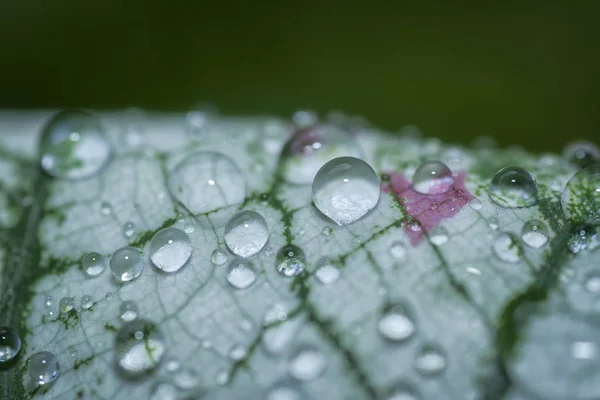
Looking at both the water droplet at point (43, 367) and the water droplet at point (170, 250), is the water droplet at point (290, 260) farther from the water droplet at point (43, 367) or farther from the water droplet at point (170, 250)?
the water droplet at point (43, 367)

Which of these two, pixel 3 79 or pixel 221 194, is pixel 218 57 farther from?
pixel 221 194

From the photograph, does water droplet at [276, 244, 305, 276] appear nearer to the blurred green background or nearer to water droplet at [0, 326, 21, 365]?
water droplet at [0, 326, 21, 365]

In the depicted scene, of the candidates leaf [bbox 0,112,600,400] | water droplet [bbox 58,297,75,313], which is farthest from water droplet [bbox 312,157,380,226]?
water droplet [bbox 58,297,75,313]

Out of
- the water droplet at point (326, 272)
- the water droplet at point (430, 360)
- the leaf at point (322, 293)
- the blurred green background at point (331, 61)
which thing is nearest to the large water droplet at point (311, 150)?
the leaf at point (322, 293)

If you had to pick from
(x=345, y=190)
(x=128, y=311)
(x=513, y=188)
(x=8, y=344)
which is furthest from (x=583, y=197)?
(x=8, y=344)

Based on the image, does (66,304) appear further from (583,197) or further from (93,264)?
(583,197)

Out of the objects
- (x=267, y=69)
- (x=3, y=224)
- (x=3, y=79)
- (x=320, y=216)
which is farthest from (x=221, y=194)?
(x=3, y=79)
